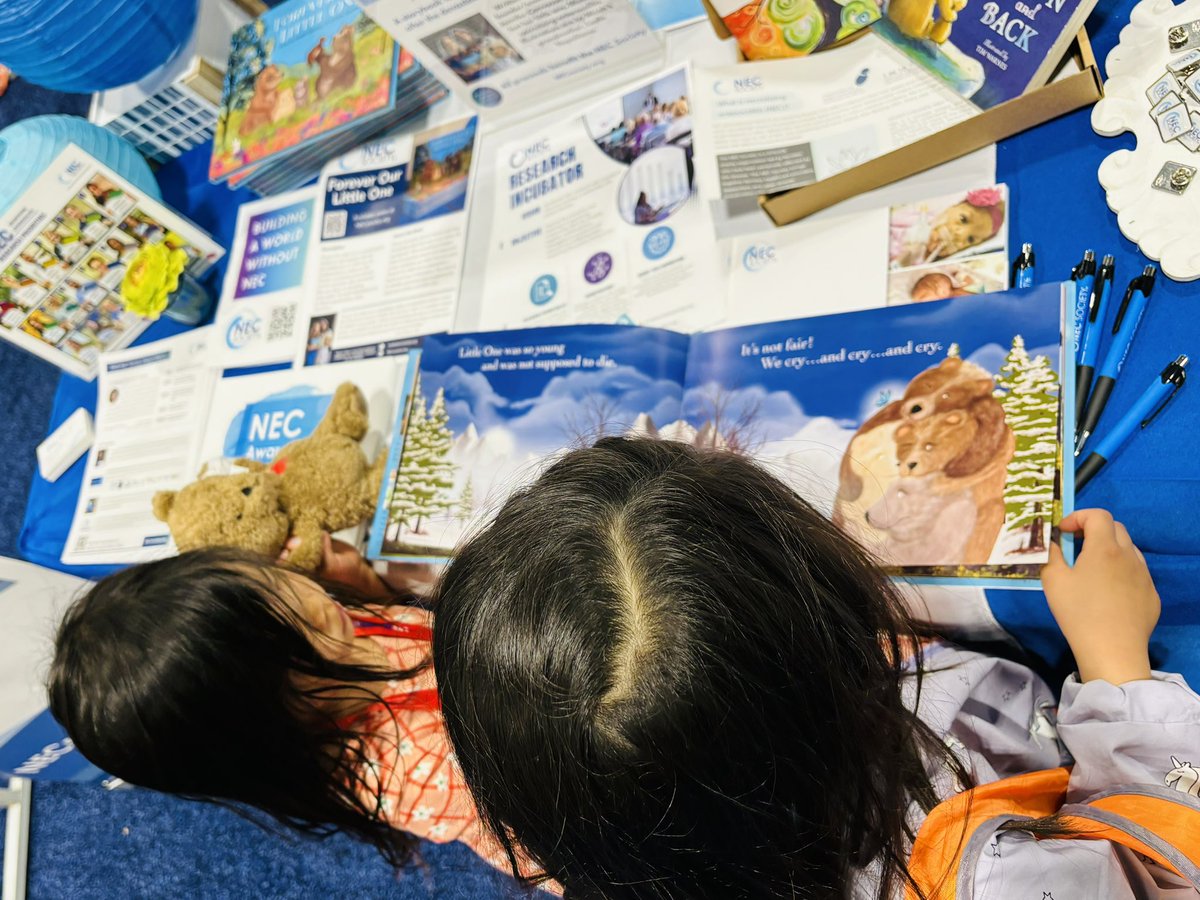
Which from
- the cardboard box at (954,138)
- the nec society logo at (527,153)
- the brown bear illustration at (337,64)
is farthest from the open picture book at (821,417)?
the brown bear illustration at (337,64)

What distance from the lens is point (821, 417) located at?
569mm

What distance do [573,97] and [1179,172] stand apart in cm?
52

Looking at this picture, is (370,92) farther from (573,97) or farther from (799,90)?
(799,90)

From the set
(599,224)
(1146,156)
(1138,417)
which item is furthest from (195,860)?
(1146,156)

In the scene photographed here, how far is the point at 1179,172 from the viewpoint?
0.52 m

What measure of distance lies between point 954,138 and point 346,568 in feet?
2.09

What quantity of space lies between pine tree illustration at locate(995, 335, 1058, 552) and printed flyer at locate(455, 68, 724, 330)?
0.80 ft

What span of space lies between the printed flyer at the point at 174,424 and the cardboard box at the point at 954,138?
409 mm

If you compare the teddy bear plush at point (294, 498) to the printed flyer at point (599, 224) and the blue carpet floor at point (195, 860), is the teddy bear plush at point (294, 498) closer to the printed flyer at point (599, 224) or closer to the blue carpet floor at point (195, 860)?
the printed flyer at point (599, 224)

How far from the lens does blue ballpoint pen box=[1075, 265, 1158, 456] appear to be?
51 cm

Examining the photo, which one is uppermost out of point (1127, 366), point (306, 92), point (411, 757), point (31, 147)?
point (306, 92)

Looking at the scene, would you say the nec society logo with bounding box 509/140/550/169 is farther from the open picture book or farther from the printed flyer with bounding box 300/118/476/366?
the open picture book

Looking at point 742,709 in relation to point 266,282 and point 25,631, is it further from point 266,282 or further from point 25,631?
point 25,631

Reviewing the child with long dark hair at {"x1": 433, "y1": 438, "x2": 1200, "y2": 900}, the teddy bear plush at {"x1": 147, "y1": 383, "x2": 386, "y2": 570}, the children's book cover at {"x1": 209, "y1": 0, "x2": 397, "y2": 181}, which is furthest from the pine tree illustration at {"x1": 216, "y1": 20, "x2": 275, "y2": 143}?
the child with long dark hair at {"x1": 433, "y1": 438, "x2": 1200, "y2": 900}
